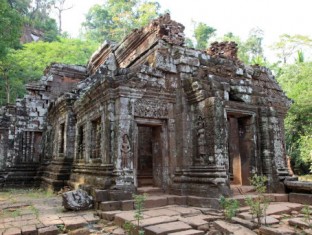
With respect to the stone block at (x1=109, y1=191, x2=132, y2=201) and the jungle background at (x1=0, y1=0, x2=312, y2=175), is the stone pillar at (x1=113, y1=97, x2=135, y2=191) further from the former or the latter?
the jungle background at (x1=0, y1=0, x2=312, y2=175)

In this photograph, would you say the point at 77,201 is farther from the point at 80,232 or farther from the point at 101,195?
the point at 80,232

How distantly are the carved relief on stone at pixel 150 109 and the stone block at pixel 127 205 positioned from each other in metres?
2.16

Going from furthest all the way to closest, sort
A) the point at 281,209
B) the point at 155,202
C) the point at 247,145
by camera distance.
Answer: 1. the point at 247,145
2. the point at 155,202
3. the point at 281,209

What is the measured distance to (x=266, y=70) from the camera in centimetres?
896

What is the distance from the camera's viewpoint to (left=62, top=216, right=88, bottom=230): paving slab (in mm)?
4713

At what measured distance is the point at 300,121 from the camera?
18438 mm

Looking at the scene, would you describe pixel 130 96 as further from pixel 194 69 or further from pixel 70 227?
pixel 70 227

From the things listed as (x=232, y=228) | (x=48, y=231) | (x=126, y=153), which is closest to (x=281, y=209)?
(x=232, y=228)

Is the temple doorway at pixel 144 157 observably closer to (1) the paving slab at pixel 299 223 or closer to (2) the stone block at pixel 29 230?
(2) the stone block at pixel 29 230

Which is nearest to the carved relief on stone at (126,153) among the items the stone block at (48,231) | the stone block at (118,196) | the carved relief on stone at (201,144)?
the stone block at (118,196)

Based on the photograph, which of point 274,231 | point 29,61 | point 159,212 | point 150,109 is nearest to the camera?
point 274,231

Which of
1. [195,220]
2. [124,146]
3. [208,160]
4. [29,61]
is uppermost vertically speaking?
[29,61]

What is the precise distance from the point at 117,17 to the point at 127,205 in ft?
104

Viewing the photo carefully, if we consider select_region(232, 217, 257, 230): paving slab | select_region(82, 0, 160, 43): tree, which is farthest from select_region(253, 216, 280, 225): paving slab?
select_region(82, 0, 160, 43): tree
